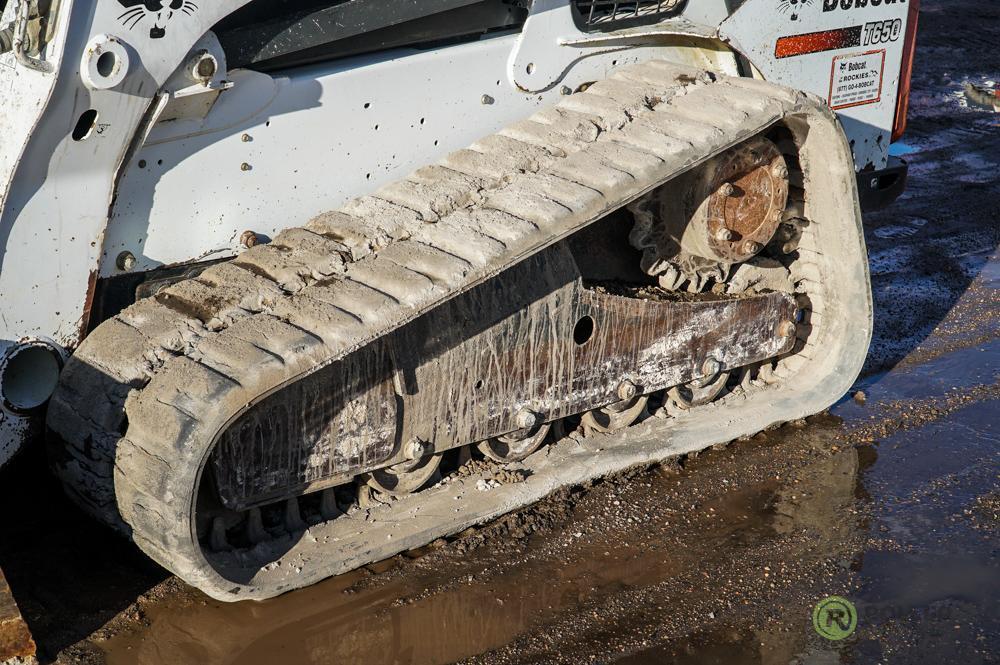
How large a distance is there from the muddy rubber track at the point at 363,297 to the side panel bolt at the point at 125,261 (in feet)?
0.38

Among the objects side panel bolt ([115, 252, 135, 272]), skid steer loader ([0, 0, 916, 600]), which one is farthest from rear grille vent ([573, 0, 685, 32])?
side panel bolt ([115, 252, 135, 272])

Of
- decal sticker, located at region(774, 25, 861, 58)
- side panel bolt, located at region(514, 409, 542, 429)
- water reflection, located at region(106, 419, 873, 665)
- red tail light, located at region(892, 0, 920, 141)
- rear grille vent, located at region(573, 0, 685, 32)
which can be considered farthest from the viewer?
red tail light, located at region(892, 0, 920, 141)

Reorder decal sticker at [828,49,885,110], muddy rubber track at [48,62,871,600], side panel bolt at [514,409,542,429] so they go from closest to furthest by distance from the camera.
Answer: muddy rubber track at [48,62,871,600], side panel bolt at [514,409,542,429], decal sticker at [828,49,885,110]

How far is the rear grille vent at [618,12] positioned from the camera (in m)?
4.47

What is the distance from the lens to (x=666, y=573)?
4.06 metres

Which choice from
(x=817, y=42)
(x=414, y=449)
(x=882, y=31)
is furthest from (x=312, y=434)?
(x=882, y=31)

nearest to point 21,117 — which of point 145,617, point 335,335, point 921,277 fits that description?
point 335,335

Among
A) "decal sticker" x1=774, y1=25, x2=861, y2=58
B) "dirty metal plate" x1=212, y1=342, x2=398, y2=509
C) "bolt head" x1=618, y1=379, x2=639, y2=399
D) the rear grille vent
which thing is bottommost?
"bolt head" x1=618, y1=379, x2=639, y2=399

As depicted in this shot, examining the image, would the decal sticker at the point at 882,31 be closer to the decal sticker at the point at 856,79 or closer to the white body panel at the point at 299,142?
the decal sticker at the point at 856,79

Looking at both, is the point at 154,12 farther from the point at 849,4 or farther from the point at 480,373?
the point at 849,4

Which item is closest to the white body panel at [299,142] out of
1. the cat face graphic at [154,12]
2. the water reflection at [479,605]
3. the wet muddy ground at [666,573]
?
the cat face graphic at [154,12]

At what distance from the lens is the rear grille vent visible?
4.47 m

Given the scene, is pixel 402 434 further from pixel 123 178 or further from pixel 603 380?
pixel 123 178

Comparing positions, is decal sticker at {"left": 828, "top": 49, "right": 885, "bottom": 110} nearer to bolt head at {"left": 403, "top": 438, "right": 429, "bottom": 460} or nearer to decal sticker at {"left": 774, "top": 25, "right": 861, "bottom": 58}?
decal sticker at {"left": 774, "top": 25, "right": 861, "bottom": 58}
